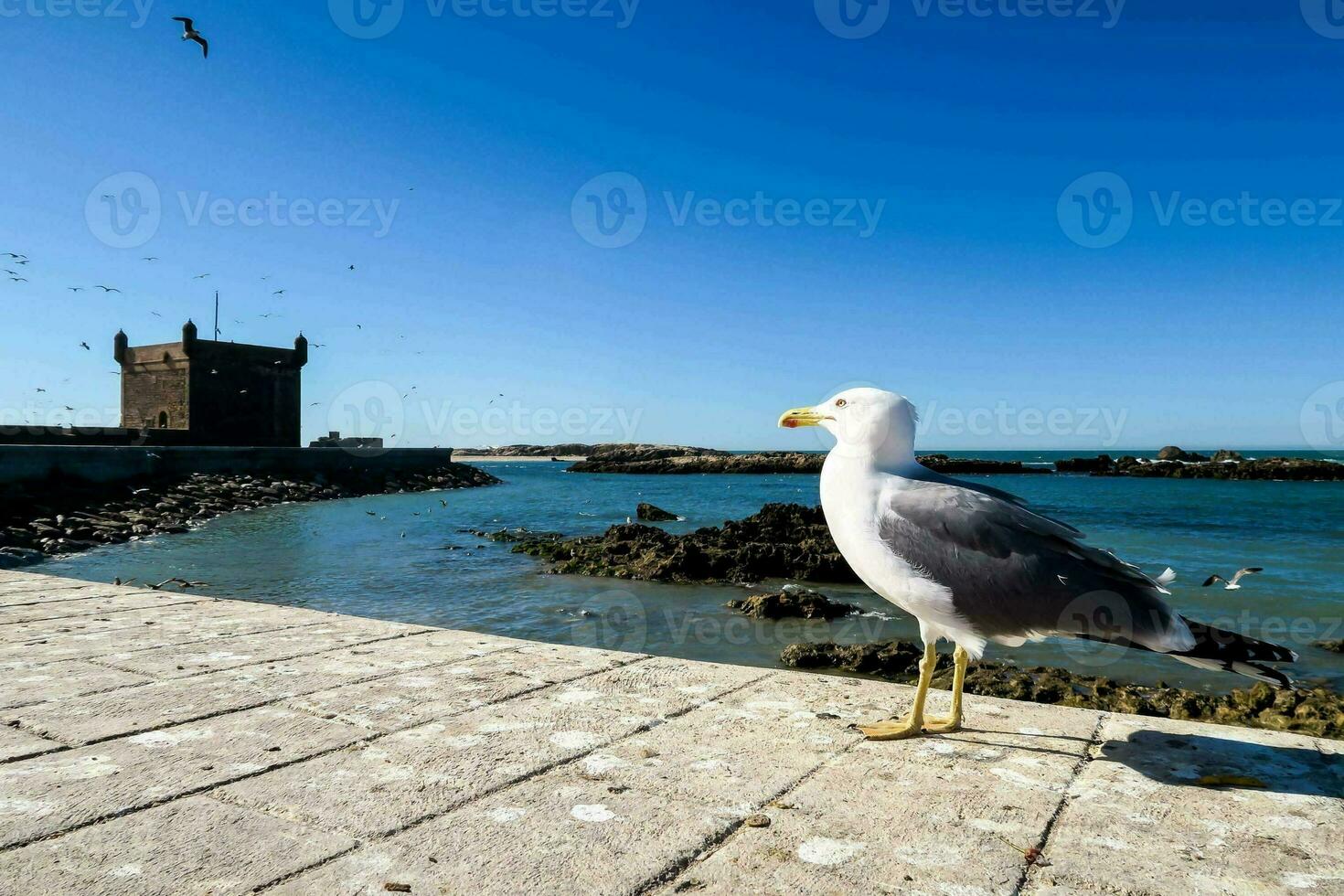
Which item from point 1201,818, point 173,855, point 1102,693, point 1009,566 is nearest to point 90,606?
point 173,855

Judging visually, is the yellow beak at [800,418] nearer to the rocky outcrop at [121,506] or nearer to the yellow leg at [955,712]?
the yellow leg at [955,712]

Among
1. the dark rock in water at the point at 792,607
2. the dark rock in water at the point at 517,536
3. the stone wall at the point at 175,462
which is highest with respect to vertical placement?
the stone wall at the point at 175,462

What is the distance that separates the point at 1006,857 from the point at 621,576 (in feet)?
40.7

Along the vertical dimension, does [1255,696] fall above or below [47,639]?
below

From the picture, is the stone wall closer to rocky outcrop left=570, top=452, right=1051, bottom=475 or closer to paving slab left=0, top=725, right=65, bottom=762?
paving slab left=0, top=725, right=65, bottom=762

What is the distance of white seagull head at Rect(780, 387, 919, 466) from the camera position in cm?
363

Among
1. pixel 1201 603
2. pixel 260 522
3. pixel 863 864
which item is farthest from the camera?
pixel 260 522

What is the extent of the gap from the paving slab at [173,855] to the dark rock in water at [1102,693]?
542cm

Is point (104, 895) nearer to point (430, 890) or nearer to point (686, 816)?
point (430, 890)

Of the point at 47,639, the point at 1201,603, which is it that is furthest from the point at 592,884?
the point at 1201,603

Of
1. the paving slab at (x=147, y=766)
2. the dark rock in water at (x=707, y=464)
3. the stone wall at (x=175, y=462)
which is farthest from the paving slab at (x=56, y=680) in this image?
the dark rock in water at (x=707, y=464)

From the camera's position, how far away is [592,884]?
231 cm

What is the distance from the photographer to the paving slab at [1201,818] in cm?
239

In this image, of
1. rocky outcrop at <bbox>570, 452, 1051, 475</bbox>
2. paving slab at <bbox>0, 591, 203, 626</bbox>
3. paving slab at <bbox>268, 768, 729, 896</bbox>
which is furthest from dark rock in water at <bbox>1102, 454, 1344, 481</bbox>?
paving slab at <bbox>268, 768, 729, 896</bbox>
